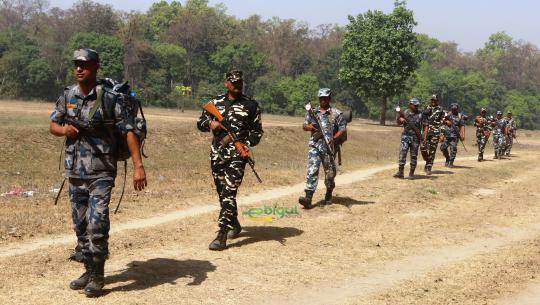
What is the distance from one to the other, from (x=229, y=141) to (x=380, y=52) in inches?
1782

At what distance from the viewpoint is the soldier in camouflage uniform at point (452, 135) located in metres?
22.6

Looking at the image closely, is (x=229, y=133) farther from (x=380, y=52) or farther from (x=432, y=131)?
(x=380, y=52)

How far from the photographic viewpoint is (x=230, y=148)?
27.1ft

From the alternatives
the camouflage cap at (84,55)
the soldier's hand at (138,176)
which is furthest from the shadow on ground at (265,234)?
the camouflage cap at (84,55)

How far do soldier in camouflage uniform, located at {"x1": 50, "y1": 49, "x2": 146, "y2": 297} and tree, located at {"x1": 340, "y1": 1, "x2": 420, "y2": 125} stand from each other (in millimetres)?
46723

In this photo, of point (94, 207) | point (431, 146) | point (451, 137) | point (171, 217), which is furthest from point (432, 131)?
point (94, 207)

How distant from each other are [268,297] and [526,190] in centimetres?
1284

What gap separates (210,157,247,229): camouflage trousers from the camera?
8266mm

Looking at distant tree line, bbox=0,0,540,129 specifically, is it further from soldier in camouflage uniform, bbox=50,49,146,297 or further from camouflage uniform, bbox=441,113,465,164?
soldier in camouflage uniform, bbox=50,49,146,297

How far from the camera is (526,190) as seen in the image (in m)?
17.1

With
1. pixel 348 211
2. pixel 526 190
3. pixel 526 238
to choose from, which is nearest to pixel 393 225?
pixel 348 211

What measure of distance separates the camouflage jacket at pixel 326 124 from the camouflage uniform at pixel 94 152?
6.07 metres

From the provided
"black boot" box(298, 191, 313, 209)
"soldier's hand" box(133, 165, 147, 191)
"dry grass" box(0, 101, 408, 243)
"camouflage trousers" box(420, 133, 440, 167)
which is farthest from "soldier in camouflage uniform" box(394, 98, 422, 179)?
"soldier's hand" box(133, 165, 147, 191)

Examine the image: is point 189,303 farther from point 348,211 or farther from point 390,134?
point 390,134
